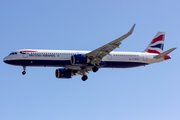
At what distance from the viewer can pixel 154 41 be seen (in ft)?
192

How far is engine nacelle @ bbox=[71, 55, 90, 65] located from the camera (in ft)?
154

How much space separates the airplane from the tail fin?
2.78 meters

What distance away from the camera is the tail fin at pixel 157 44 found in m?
56.8

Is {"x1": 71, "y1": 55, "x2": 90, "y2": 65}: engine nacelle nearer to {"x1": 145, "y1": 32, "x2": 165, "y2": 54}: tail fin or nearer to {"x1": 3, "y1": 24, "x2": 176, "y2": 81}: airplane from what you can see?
{"x1": 3, "y1": 24, "x2": 176, "y2": 81}: airplane

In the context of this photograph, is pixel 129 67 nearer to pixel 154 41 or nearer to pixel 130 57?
pixel 130 57

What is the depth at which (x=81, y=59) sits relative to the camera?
47.3 m

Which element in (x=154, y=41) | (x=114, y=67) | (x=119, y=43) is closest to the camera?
(x=119, y=43)

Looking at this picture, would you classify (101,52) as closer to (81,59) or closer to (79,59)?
(81,59)

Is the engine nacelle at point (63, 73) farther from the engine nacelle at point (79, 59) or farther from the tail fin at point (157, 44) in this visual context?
the tail fin at point (157, 44)

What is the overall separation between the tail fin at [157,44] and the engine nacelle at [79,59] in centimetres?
1403

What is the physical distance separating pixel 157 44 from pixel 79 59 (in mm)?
17989

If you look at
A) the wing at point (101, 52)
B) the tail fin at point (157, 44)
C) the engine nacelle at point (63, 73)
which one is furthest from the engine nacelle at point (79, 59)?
the tail fin at point (157, 44)

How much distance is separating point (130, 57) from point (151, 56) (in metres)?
4.12

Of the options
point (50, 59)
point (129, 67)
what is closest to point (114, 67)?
point (129, 67)
